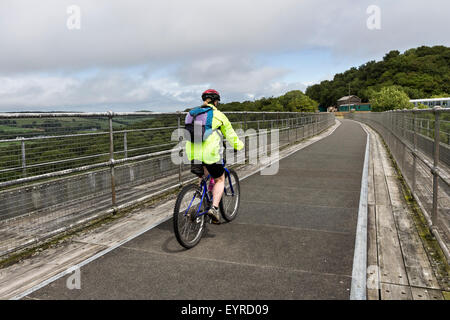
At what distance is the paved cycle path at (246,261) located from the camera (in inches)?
140

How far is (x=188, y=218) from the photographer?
184 inches

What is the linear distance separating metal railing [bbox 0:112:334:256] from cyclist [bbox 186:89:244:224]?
1.85 metres

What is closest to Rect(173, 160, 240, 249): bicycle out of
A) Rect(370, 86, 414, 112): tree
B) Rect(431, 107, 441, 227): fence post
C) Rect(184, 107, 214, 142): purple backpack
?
Rect(184, 107, 214, 142): purple backpack

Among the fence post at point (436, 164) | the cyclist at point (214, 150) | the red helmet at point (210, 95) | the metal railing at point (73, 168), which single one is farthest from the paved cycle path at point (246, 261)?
the red helmet at point (210, 95)

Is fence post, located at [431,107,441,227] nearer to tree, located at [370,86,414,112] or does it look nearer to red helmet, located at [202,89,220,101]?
red helmet, located at [202,89,220,101]

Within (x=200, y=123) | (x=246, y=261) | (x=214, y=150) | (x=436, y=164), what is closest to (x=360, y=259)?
(x=246, y=261)

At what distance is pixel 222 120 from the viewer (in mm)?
4852

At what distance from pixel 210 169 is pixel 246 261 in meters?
1.37

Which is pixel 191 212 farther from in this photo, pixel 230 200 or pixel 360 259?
pixel 360 259

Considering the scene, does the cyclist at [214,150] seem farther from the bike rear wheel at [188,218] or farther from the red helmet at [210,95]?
the bike rear wheel at [188,218]

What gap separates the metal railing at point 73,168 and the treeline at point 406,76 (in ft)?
447

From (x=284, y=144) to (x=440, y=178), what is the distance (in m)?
13.0
